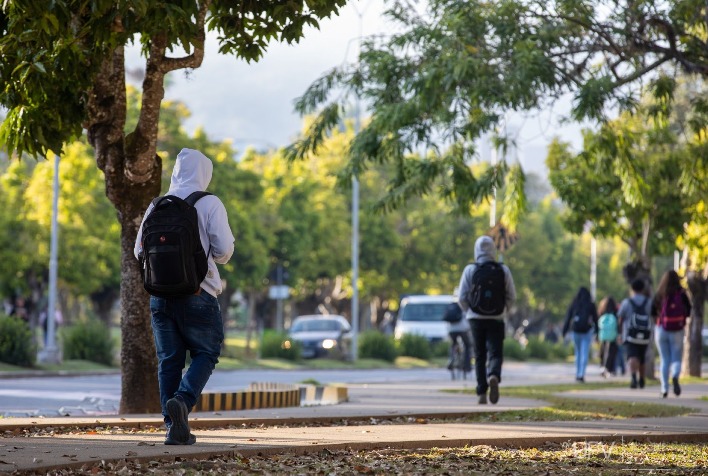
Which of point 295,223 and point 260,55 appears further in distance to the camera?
point 295,223

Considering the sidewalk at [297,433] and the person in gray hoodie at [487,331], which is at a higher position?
the person in gray hoodie at [487,331]

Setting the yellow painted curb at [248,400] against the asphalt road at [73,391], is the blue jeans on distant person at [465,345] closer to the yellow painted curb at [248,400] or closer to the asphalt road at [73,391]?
the asphalt road at [73,391]

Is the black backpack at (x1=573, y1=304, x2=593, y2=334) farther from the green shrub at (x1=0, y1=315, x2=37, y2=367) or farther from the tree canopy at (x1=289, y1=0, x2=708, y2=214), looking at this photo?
the green shrub at (x1=0, y1=315, x2=37, y2=367)

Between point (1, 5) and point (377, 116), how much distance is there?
25.4 feet

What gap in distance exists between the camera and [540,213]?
288 feet

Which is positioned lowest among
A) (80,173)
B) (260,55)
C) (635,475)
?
(635,475)

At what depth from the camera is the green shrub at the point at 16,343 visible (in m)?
26.9

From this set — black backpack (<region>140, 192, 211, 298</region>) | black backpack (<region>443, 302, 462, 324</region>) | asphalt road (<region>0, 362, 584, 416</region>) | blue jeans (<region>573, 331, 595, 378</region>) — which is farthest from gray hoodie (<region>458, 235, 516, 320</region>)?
black backpack (<region>443, 302, 462, 324</region>)

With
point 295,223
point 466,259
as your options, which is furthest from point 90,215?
point 466,259

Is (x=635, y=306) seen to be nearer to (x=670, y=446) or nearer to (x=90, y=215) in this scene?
(x=670, y=446)

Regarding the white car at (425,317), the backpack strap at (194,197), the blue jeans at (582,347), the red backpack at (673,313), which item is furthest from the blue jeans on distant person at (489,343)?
the white car at (425,317)

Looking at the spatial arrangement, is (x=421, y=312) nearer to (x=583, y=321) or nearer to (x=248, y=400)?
(x=583, y=321)

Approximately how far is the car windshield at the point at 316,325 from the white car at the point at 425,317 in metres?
2.61

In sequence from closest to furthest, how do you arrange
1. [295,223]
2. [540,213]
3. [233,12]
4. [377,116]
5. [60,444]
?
1. [60,444]
2. [233,12]
3. [377,116]
4. [295,223]
5. [540,213]
